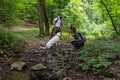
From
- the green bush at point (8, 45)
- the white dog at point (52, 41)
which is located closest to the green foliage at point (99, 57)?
the white dog at point (52, 41)

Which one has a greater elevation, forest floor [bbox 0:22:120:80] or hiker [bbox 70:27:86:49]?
hiker [bbox 70:27:86:49]

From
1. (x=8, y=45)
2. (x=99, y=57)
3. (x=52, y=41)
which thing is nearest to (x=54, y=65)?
(x=99, y=57)

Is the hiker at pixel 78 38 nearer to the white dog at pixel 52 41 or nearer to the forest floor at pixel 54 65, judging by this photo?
the forest floor at pixel 54 65

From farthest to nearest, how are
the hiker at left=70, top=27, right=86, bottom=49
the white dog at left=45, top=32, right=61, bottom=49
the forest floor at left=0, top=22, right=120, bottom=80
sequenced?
the white dog at left=45, top=32, right=61, bottom=49 → the hiker at left=70, top=27, right=86, bottom=49 → the forest floor at left=0, top=22, right=120, bottom=80

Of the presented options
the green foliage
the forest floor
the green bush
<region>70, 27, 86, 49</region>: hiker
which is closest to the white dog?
the forest floor

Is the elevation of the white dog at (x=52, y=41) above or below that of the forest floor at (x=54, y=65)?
above

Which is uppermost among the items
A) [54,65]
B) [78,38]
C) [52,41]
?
[78,38]

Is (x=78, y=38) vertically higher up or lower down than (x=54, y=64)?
higher up

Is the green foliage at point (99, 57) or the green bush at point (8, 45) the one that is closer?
the green foliage at point (99, 57)

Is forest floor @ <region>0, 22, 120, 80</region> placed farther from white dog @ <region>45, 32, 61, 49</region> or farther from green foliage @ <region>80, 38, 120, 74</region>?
white dog @ <region>45, 32, 61, 49</region>

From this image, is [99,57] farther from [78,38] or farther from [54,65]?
[78,38]

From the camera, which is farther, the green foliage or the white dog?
the white dog

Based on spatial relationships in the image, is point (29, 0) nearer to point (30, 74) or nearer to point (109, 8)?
point (109, 8)

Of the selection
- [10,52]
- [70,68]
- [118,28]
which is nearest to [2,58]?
[10,52]
